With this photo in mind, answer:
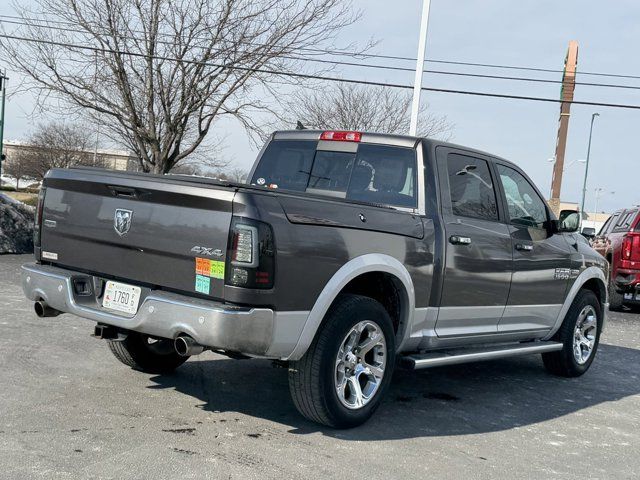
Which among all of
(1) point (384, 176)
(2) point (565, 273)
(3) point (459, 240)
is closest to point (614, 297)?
(2) point (565, 273)

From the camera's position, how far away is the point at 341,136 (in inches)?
228

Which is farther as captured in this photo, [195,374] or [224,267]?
[195,374]

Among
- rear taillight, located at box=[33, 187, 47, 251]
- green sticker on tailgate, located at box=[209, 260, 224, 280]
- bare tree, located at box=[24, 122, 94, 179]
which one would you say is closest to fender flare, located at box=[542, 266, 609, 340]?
green sticker on tailgate, located at box=[209, 260, 224, 280]

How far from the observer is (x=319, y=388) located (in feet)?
14.4

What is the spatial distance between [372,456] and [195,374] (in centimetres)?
210

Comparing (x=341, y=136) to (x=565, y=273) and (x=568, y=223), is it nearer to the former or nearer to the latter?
(x=568, y=223)

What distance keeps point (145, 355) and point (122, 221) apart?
156 centimetres

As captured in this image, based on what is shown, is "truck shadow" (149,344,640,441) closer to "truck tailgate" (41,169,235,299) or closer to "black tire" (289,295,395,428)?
"black tire" (289,295,395,428)

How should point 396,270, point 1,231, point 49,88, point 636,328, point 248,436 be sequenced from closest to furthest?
point 248,436 < point 396,270 < point 636,328 < point 1,231 < point 49,88

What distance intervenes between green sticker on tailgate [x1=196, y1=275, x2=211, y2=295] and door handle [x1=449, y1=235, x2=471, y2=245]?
1.99 metres

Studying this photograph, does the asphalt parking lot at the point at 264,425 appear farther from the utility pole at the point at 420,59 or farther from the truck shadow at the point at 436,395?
the utility pole at the point at 420,59

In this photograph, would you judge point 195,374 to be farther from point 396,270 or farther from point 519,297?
point 519,297

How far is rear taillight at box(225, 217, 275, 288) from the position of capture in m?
3.96

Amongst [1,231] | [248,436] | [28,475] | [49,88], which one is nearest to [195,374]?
[248,436]
